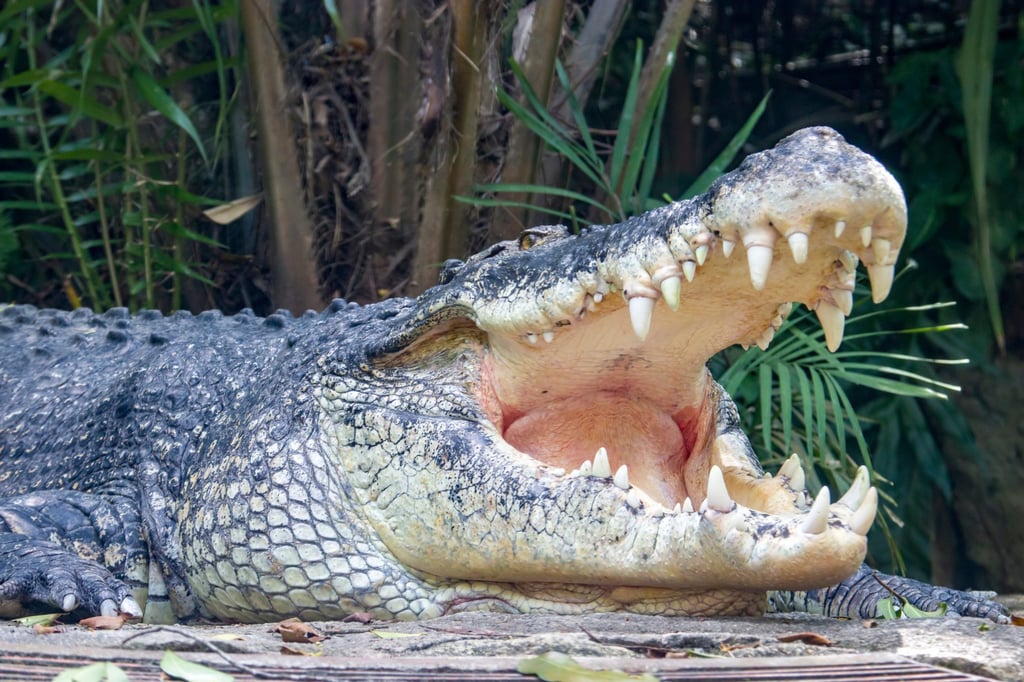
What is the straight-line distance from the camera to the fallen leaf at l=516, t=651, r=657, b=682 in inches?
52.8

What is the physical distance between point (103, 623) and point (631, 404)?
1160 millimetres

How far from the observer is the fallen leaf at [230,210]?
3.77 m

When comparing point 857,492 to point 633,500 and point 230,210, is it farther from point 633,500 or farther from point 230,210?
point 230,210

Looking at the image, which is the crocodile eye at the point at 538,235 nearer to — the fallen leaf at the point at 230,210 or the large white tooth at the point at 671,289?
the large white tooth at the point at 671,289

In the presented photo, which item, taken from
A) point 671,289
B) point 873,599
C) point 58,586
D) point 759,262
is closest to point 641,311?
point 671,289

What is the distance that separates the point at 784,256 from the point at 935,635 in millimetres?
654

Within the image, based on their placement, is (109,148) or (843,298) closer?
(843,298)

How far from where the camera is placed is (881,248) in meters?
1.84

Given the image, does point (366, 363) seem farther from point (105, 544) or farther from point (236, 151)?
point (236, 151)

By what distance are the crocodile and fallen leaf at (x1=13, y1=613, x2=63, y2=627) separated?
A: 33mm

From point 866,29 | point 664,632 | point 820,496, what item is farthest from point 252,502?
point 866,29

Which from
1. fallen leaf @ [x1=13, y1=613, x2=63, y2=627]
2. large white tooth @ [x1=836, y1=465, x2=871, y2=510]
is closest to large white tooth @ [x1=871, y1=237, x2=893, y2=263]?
large white tooth @ [x1=836, y1=465, x2=871, y2=510]

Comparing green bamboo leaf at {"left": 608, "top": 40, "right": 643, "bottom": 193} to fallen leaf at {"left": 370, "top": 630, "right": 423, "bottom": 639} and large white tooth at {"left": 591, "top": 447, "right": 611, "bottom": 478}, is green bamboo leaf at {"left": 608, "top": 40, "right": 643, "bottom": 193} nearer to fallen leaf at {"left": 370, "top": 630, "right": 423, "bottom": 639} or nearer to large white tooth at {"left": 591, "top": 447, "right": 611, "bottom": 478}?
large white tooth at {"left": 591, "top": 447, "right": 611, "bottom": 478}

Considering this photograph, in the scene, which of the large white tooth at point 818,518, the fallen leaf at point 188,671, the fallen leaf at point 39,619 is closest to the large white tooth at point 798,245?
the large white tooth at point 818,518
